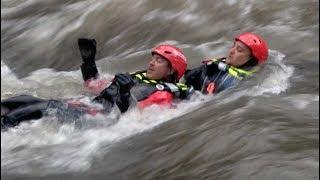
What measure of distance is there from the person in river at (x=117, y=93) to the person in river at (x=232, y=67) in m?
0.29

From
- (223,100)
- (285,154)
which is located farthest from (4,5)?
(285,154)

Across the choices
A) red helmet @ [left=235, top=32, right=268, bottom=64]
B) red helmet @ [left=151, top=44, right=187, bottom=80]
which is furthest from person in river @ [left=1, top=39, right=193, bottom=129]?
red helmet @ [left=235, top=32, right=268, bottom=64]

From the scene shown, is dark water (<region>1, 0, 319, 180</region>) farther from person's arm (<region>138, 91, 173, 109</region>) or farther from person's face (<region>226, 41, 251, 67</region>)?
person's face (<region>226, 41, 251, 67</region>)

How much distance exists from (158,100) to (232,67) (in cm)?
121

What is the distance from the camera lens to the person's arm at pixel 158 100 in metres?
6.31

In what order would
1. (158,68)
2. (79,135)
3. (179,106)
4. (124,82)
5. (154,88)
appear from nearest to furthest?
(79,135) < (124,82) < (179,106) < (154,88) < (158,68)

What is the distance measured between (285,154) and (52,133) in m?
2.35

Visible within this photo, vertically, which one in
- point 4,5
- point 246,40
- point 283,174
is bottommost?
point 283,174

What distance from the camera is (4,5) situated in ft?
39.3

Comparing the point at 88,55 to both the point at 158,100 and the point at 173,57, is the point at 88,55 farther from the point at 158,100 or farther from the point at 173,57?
the point at 158,100

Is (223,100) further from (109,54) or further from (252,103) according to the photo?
(109,54)

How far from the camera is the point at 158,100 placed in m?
6.34

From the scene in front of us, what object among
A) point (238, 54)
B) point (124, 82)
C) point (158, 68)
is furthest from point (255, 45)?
point (124, 82)

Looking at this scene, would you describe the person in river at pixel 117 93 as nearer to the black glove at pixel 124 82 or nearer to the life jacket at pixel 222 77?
the black glove at pixel 124 82
